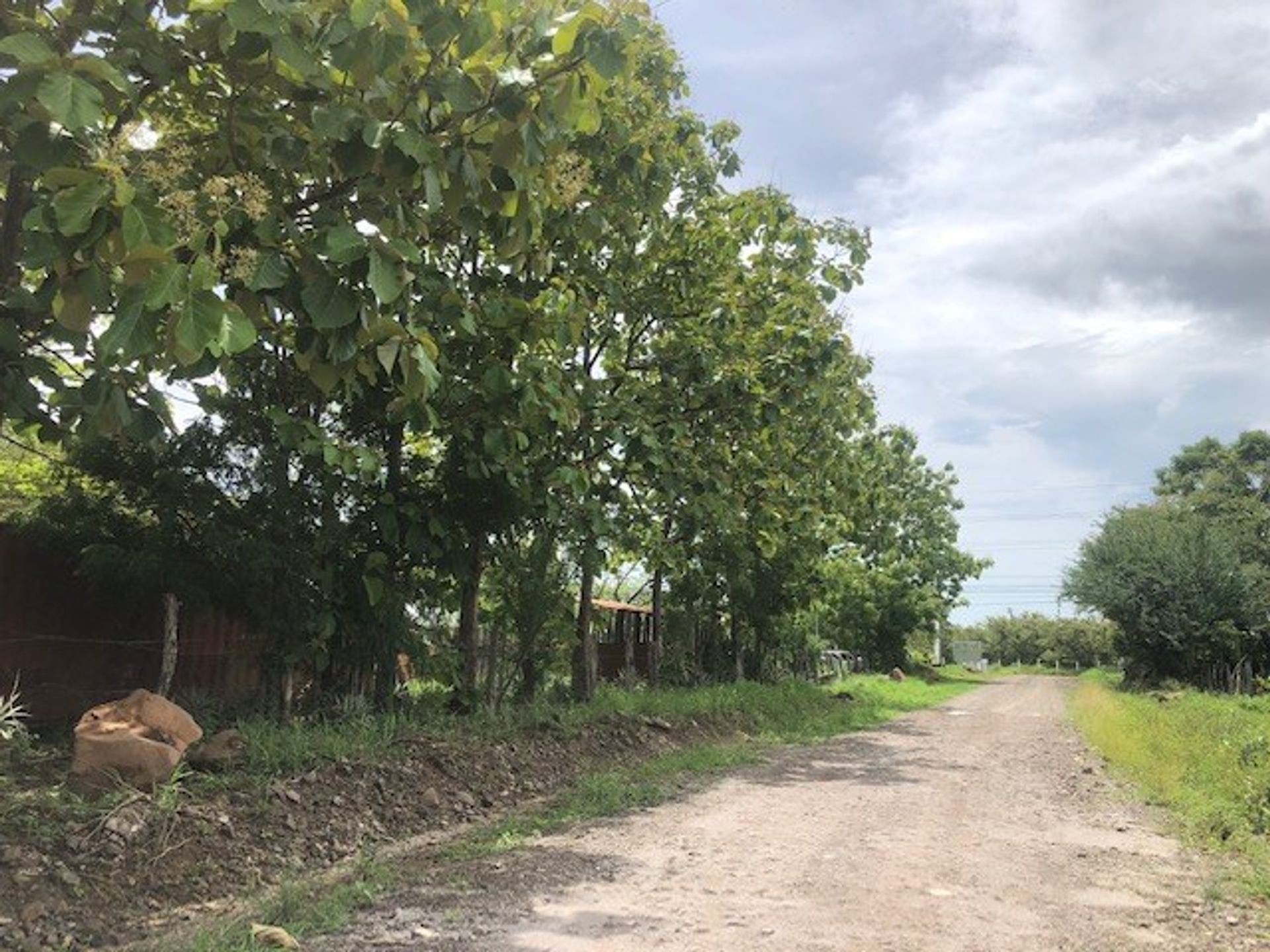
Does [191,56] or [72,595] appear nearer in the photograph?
[191,56]

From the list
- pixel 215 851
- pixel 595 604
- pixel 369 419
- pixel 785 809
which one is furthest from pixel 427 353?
pixel 595 604

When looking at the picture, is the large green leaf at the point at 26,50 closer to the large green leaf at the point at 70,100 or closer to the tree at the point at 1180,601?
the large green leaf at the point at 70,100

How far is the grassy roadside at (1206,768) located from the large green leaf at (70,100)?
7259 millimetres

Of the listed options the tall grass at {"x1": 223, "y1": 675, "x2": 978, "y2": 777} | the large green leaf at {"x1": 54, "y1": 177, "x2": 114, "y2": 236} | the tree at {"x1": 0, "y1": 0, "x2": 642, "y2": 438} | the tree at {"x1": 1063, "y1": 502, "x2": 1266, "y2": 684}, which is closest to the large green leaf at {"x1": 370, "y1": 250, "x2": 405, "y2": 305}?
the tree at {"x1": 0, "y1": 0, "x2": 642, "y2": 438}

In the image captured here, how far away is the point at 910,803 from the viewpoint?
9781 mm

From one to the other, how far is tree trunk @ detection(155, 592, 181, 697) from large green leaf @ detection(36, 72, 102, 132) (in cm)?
617

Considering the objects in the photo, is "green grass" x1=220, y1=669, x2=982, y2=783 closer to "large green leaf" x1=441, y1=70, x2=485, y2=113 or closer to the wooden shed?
the wooden shed

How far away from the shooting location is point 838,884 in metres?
6.39

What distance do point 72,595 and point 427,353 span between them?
6.20 metres

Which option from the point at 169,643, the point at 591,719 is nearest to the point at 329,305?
the point at 169,643

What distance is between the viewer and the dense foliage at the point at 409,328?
4012 millimetres

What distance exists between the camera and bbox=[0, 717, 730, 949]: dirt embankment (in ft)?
17.1

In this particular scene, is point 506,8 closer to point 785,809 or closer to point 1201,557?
point 785,809

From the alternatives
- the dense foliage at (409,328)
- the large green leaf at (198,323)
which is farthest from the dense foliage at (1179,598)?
the large green leaf at (198,323)
